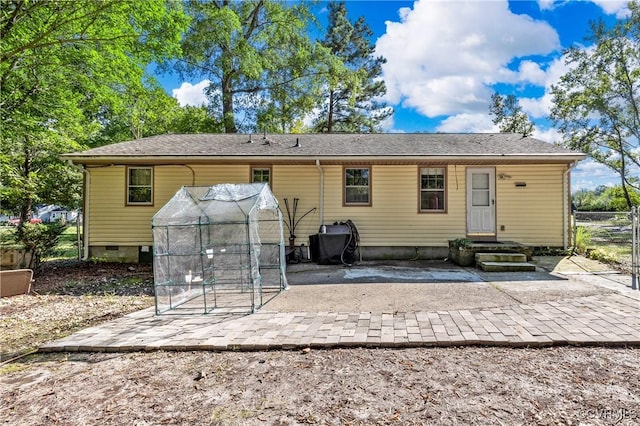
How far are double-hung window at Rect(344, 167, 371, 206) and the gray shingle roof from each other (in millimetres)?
566

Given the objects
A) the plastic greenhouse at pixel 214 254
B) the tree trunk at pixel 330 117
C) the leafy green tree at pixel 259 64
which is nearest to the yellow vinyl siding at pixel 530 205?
the plastic greenhouse at pixel 214 254

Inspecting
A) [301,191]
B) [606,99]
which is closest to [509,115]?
[606,99]

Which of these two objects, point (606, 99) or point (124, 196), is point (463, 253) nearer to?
point (124, 196)

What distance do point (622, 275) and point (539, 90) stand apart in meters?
19.4

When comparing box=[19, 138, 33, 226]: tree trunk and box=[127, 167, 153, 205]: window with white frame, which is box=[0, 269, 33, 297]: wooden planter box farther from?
box=[19, 138, 33, 226]: tree trunk

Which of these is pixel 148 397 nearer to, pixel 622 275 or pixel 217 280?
pixel 217 280

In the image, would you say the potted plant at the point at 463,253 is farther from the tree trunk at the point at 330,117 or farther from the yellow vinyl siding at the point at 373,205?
the tree trunk at the point at 330,117

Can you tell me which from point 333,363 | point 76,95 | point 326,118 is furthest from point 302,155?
point 326,118

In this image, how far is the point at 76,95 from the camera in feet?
29.0

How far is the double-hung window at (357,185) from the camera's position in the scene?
10.0 m

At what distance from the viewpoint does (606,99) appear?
63.3 ft

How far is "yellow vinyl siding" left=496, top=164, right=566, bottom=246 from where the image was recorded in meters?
9.66

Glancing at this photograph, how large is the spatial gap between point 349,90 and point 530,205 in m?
15.9

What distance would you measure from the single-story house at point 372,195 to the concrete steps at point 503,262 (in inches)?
66.1
